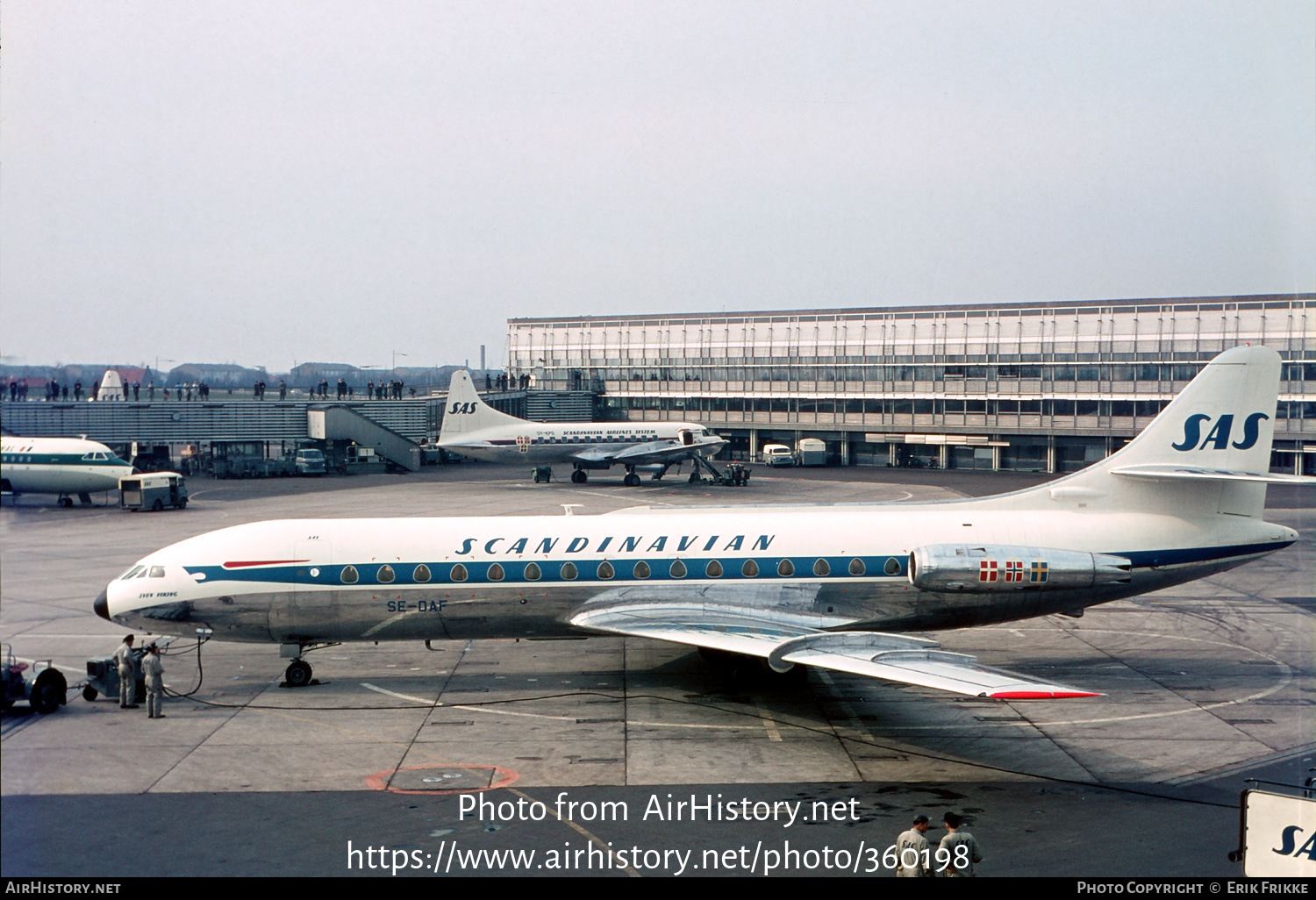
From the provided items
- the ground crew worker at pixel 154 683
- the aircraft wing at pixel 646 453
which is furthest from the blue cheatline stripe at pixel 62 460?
the ground crew worker at pixel 154 683

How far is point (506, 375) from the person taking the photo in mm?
113500

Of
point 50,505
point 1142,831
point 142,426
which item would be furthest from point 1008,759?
point 142,426

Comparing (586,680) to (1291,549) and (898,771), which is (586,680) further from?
(1291,549)

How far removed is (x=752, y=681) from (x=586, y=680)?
4.11 metres

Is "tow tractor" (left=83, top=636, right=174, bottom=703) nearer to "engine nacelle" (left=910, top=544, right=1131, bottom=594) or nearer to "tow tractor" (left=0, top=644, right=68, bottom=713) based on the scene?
"tow tractor" (left=0, top=644, right=68, bottom=713)

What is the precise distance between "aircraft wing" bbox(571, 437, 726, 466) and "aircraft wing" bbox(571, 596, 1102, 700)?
51064 millimetres

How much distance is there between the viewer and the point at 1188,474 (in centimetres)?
2550

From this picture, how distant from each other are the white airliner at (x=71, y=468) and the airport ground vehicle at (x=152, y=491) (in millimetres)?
1370

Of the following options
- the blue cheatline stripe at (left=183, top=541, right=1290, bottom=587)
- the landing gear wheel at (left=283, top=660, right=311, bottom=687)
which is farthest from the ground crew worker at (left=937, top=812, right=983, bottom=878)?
the landing gear wheel at (left=283, top=660, right=311, bottom=687)

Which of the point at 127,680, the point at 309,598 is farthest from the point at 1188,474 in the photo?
the point at 127,680

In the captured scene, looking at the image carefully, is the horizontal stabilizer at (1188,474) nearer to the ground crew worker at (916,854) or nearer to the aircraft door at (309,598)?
the ground crew worker at (916,854)

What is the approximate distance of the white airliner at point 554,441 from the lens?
75.2 m

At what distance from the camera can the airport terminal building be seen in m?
78.1

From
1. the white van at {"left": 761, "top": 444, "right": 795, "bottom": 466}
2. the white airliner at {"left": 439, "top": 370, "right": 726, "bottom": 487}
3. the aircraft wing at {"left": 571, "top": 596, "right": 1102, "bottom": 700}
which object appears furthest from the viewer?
the white van at {"left": 761, "top": 444, "right": 795, "bottom": 466}
